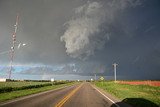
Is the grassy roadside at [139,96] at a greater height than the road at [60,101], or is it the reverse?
the road at [60,101]

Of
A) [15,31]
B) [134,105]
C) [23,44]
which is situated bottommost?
[134,105]

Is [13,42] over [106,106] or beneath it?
over

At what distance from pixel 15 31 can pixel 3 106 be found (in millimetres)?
33850

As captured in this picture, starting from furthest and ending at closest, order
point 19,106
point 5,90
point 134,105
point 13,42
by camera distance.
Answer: point 13,42 → point 5,90 → point 134,105 → point 19,106

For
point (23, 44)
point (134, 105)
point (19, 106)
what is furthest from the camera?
point (23, 44)

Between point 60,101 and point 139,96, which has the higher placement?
point 60,101

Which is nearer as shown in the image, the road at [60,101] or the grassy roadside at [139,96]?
the road at [60,101]

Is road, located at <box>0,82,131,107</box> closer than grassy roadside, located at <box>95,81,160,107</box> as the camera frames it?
Yes

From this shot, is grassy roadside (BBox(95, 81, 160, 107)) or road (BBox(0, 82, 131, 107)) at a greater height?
road (BBox(0, 82, 131, 107))

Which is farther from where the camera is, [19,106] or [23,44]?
[23,44]

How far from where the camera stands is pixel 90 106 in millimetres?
15781

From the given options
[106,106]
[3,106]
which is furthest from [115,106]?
[3,106]

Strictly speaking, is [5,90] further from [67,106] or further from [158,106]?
[158,106]

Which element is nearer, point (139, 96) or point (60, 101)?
point (60, 101)
